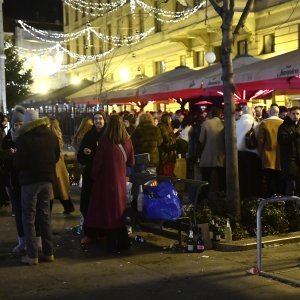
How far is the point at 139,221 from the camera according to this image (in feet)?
25.8

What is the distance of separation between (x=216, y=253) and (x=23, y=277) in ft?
7.98

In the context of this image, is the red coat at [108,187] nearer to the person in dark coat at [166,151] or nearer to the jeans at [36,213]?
the jeans at [36,213]

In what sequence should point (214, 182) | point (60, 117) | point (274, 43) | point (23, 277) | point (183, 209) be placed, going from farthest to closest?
point (60, 117), point (274, 43), point (214, 182), point (183, 209), point (23, 277)

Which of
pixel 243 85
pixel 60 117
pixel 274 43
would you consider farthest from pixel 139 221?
pixel 60 117

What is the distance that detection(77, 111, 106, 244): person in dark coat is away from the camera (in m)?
7.99

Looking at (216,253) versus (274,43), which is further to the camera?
(274,43)

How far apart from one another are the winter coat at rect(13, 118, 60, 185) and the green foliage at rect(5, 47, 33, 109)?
31340 millimetres

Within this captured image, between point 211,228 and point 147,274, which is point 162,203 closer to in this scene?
point 211,228

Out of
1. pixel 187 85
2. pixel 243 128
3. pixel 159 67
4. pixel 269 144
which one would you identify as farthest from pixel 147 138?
pixel 159 67

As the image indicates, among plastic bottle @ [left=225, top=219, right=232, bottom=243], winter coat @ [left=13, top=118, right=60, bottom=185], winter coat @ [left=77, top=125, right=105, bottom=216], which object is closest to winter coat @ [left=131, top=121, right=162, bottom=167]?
winter coat @ [left=77, top=125, right=105, bottom=216]

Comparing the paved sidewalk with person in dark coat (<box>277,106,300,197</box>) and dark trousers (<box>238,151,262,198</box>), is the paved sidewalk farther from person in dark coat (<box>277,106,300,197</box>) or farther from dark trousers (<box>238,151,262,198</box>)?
dark trousers (<box>238,151,262,198</box>)

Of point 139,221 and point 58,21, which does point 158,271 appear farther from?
point 58,21

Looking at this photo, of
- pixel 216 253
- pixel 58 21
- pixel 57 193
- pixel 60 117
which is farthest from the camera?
pixel 58 21

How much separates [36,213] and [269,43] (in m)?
18.0
